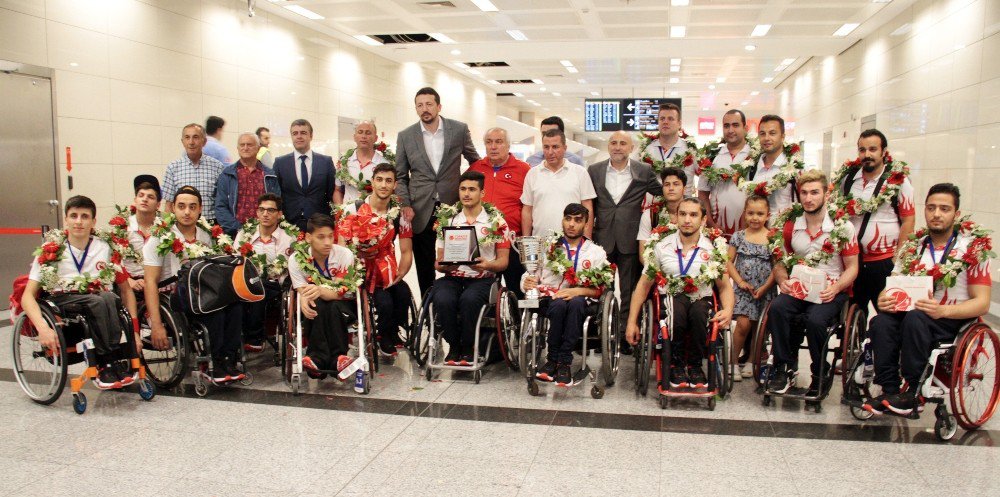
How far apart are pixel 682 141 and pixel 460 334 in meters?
2.35

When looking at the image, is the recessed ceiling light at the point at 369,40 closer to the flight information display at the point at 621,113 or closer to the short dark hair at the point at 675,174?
the flight information display at the point at 621,113

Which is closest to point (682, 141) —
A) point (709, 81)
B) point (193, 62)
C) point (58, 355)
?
point (58, 355)

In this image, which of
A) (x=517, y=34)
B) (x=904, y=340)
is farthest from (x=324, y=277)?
(x=517, y=34)

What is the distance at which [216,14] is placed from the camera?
9438 mm

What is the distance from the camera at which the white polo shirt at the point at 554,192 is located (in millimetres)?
Answer: 4875

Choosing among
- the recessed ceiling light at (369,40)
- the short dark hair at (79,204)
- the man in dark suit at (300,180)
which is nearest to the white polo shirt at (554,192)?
the man in dark suit at (300,180)

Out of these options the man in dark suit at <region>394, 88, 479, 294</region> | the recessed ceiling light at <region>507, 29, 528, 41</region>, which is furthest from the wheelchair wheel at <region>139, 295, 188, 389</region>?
the recessed ceiling light at <region>507, 29, 528, 41</region>

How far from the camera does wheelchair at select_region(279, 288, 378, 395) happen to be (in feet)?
13.7

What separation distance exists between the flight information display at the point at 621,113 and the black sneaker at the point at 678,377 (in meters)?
11.9

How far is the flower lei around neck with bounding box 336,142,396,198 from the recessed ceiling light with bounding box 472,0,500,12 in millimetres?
5013

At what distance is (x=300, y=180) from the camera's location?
18.1 feet

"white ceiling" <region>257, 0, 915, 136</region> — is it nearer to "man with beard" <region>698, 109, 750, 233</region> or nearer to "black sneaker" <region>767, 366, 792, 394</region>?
"man with beard" <region>698, 109, 750, 233</region>

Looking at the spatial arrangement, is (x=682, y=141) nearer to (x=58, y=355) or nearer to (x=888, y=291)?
(x=888, y=291)

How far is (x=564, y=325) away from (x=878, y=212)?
80.6 inches
